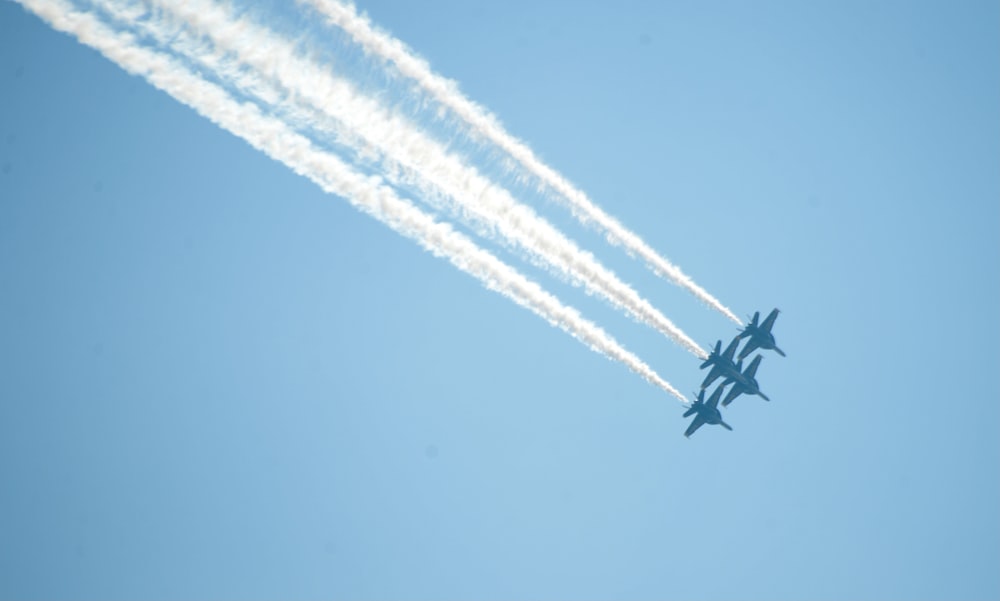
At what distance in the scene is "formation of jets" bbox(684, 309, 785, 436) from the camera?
32281mm

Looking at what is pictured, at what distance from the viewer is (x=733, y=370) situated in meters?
32.5

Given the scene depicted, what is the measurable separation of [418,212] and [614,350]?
9.80 meters

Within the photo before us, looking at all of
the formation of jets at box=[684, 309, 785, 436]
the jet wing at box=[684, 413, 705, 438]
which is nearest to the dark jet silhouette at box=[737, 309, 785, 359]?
the formation of jets at box=[684, 309, 785, 436]

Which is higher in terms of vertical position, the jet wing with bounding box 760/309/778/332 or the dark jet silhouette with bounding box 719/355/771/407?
the jet wing with bounding box 760/309/778/332

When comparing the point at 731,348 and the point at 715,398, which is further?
the point at 715,398

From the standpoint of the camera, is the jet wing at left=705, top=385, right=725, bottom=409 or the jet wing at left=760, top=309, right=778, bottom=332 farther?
the jet wing at left=705, top=385, right=725, bottom=409

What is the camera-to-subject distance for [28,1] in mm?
13719

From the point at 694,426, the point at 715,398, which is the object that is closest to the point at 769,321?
the point at 715,398

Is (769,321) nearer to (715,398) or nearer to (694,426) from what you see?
(715,398)

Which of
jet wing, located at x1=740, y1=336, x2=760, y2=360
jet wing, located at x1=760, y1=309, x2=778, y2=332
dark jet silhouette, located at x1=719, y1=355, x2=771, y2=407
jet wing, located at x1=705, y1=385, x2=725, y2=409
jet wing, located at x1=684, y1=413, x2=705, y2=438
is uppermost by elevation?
jet wing, located at x1=760, y1=309, x2=778, y2=332

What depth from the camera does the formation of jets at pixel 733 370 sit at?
32.3 m

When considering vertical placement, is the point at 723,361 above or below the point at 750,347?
below

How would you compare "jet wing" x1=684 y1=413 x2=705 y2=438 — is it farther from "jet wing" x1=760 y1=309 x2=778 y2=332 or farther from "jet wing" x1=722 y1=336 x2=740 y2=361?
"jet wing" x1=760 y1=309 x2=778 y2=332

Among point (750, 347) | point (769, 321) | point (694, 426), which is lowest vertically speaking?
point (694, 426)
